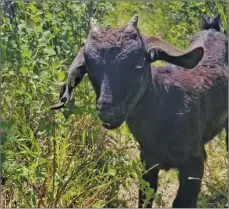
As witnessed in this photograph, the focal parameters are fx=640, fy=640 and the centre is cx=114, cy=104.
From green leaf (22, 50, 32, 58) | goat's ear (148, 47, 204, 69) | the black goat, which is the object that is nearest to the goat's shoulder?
the black goat

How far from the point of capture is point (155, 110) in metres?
3.42

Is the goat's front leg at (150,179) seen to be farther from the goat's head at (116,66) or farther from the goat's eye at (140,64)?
the goat's eye at (140,64)

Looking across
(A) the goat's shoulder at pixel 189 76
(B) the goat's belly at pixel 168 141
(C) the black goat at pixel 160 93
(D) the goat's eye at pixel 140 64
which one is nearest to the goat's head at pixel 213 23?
(C) the black goat at pixel 160 93

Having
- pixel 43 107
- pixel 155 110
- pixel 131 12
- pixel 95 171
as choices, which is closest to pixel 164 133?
pixel 155 110

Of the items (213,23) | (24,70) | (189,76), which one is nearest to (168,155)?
(189,76)

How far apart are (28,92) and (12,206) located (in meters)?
0.70

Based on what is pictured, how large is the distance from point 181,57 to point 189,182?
2.46ft

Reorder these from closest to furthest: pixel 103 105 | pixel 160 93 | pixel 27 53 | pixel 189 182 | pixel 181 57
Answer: pixel 103 105 → pixel 181 57 → pixel 160 93 → pixel 189 182 → pixel 27 53

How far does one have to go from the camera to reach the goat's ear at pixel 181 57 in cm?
317

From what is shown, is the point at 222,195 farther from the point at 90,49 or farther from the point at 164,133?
the point at 90,49

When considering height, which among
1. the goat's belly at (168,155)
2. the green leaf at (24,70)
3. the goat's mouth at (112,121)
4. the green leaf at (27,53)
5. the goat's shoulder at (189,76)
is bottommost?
the goat's belly at (168,155)

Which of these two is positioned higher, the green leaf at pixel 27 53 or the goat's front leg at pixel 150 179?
the green leaf at pixel 27 53

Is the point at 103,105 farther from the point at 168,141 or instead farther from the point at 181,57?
the point at 168,141

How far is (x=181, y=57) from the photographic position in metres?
3.23
